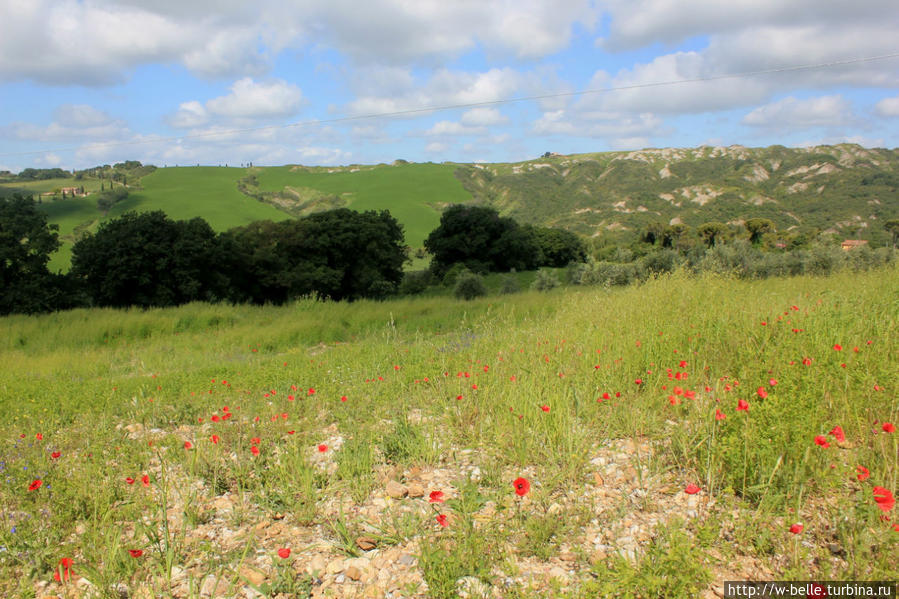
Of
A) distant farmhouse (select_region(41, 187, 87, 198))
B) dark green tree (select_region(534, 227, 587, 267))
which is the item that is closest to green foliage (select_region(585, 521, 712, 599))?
dark green tree (select_region(534, 227, 587, 267))

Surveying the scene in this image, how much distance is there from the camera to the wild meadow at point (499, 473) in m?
2.34

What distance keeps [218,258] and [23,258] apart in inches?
256

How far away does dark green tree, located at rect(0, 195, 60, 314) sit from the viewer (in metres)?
17.2

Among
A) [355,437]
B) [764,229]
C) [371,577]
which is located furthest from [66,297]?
[764,229]

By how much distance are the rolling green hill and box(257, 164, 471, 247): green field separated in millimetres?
212

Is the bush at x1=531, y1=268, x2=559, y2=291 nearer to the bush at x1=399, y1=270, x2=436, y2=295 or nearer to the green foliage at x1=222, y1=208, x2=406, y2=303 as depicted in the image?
the green foliage at x1=222, y1=208, x2=406, y2=303

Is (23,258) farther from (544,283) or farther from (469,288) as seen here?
(544,283)

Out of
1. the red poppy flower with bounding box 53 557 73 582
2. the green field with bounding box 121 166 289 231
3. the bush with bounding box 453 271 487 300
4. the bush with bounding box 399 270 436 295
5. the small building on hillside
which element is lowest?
the bush with bounding box 399 270 436 295

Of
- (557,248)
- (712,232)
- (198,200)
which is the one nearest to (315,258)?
(557,248)

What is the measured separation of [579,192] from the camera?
100812mm

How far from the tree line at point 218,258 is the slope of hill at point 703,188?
38.7 meters

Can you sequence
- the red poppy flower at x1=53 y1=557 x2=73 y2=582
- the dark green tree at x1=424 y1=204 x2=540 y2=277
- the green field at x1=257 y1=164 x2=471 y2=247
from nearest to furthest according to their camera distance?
the red poppy flower at x1=53 y1=557 x2=73 y2=582 < the dark green tree at x1=424 y1=204 x2=540 y2=277 < the green field at x1=257 y1=164 x2=471 y2=247

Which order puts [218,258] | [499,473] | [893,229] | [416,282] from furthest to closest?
1. [893,229]
2. [416,282]
3. [218,258]
4. [499,473]

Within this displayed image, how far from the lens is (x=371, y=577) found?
2.43m
